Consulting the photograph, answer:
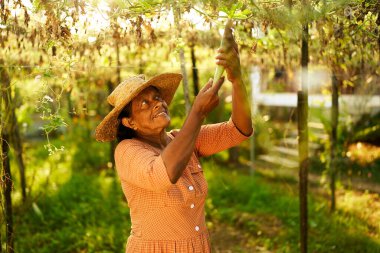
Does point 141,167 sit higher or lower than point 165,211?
higher

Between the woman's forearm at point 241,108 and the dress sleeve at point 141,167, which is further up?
the woman's forearm at point 241,108

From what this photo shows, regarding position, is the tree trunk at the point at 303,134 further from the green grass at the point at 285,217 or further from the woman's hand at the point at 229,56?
the woman's hand at the point at 229,56

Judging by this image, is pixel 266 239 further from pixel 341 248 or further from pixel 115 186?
pixel 115 186

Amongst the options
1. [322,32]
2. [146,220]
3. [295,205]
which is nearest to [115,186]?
[295,205]

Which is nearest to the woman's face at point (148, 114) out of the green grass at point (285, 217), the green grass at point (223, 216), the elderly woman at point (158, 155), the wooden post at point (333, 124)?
the elderly woman at point (158, 155)

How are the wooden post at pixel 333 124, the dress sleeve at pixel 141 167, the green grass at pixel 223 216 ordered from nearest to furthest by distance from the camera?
1. the dress sleeve at pixel 141 167
2. the green grass at pixel 223 216
3. the wooden post at pixel 333 124

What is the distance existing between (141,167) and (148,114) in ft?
1.20

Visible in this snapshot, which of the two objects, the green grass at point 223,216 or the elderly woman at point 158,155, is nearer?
the elderly woman at point 158,155

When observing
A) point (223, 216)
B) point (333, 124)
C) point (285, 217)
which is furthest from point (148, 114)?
point (333, 124)

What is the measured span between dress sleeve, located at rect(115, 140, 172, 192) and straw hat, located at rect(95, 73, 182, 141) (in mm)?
177

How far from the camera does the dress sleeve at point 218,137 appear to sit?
8.44ft

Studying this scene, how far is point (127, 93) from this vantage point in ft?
8.02

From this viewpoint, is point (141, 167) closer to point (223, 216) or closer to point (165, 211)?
point (165, 211)

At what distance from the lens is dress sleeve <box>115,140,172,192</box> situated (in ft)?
6.73
